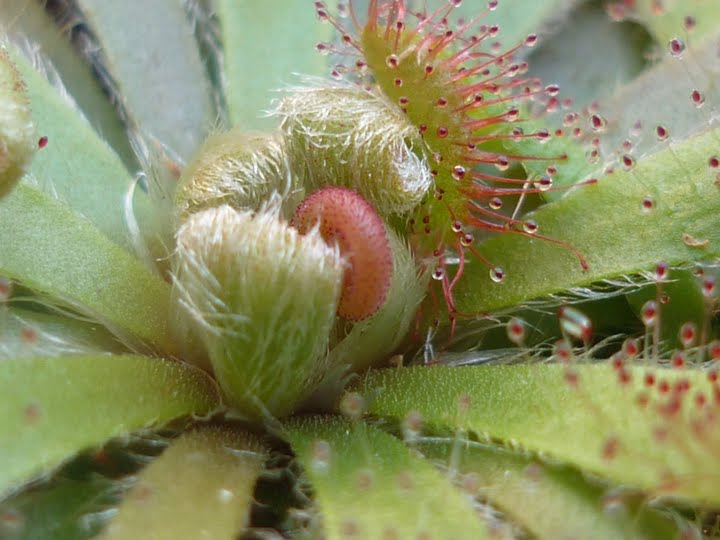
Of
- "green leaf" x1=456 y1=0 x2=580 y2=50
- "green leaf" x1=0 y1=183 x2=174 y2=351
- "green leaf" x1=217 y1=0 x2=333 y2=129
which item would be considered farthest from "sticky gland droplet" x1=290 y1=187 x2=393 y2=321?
"green leaf" x1=456 y1=0 x2=580 y2=50

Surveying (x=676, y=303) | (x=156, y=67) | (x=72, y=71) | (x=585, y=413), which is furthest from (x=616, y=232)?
(x=72, y=71)

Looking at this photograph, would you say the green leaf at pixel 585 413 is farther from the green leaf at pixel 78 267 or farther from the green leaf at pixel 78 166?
the green leaf at pixel 78 166

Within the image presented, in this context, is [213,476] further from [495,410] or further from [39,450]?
[495,410]

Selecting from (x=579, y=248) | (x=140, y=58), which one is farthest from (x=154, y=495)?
(x=140, y=58)

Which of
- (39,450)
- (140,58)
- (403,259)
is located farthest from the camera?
(140,58)

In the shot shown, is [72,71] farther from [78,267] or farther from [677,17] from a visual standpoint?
[677,17]

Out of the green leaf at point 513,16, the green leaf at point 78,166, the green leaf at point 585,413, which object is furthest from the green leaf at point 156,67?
the green leaf at point 585,413
